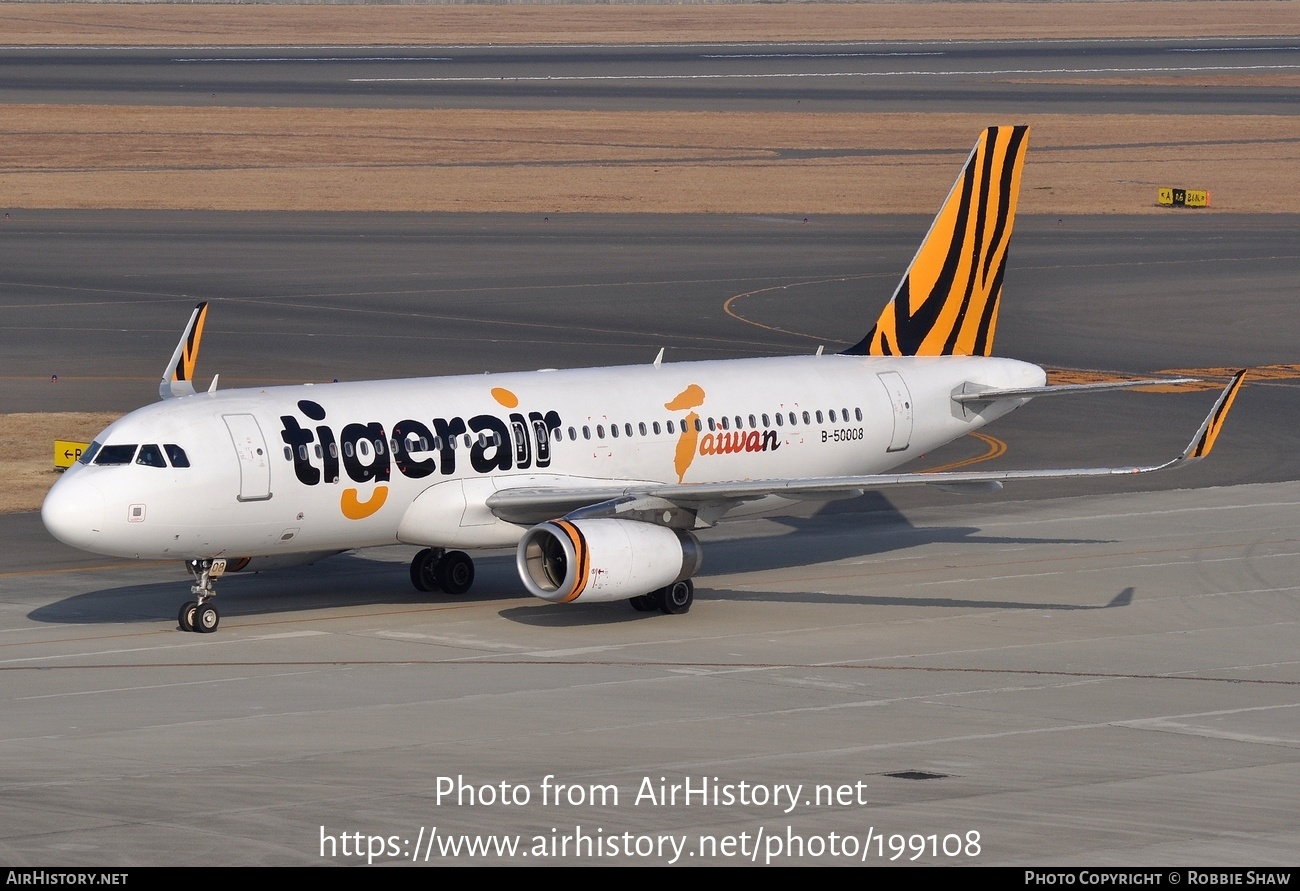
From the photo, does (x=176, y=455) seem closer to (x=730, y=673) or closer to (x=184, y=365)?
(x=184, y=365)

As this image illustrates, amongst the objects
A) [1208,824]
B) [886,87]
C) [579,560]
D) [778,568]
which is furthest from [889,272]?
[886,87]

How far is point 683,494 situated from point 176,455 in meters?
9.60

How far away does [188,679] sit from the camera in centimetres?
3622

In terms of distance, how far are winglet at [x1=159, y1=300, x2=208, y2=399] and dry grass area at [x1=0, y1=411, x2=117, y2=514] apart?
24.5 feet

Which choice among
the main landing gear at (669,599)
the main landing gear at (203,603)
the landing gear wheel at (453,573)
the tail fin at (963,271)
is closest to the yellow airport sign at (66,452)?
the landing gear wheel at (453,573)

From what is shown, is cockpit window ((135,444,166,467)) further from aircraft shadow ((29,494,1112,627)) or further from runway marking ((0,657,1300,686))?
aircraft shadow ((29,494,1112,627))

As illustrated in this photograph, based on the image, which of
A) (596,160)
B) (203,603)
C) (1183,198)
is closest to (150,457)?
(203,603)

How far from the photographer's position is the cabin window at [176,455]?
127ft

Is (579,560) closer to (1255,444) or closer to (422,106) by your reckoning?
(1255,444)

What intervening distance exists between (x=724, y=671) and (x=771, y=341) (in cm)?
4225

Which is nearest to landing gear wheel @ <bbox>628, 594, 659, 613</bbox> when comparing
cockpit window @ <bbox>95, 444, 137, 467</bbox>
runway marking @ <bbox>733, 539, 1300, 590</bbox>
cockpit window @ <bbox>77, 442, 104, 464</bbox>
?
runway marking @ <bbox>733, 539, 1300, 590</bbox>

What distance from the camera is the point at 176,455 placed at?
38.9 m

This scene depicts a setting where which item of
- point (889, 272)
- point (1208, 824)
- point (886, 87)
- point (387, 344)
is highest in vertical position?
point (886, 87)

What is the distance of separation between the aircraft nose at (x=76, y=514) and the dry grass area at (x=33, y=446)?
1551 centimetres
